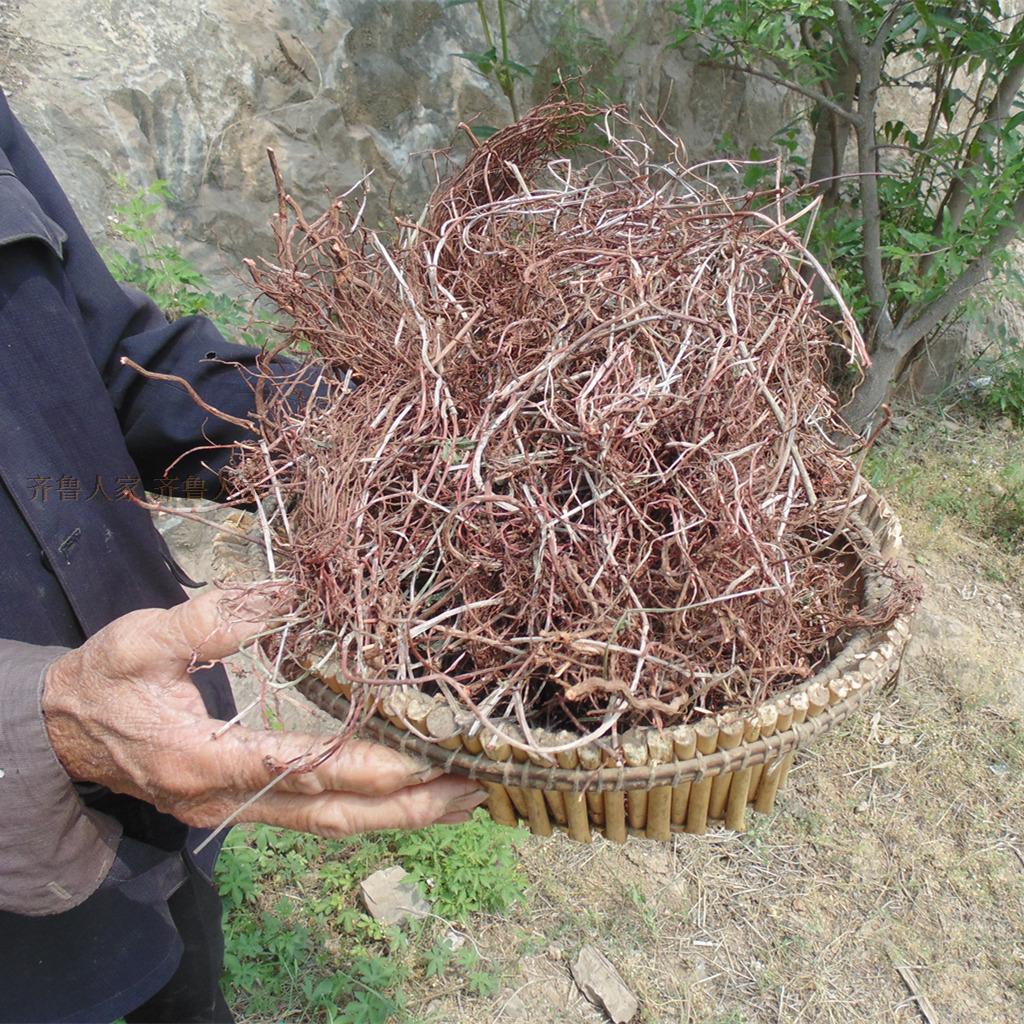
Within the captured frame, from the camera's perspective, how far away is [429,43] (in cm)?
304

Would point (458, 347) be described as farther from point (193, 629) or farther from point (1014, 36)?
point (1014, 36)

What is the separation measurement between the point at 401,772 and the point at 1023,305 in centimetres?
399

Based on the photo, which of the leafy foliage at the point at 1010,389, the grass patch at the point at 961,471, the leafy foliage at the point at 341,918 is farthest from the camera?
the leafy foliage at the point at 1010,389

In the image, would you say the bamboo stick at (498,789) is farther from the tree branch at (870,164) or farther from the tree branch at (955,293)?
the tree branch at (955,293)

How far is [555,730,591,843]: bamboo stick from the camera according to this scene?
0.85m

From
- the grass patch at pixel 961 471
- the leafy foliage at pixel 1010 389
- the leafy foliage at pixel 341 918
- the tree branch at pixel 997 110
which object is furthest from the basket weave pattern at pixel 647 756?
the leafy foliage at pixel 1010 389

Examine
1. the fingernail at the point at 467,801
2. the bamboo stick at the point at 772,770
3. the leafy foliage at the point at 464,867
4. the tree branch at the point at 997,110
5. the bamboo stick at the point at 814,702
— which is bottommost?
the leafy foliage at the point at 464,867

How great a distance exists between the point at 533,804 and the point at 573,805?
0.14 feet

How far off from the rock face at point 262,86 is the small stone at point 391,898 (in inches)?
73.5

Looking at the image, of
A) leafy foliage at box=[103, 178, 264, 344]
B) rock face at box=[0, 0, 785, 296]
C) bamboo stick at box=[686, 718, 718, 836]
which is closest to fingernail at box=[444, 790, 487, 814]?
bamboo stick at box=[686, 718, 718, 836]

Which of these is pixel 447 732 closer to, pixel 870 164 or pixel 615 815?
pixel 615 815

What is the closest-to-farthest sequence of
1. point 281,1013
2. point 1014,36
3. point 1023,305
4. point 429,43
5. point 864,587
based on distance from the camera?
point 864,587, point 281,1013, point 1014,36, point 429,43, point 1023,305

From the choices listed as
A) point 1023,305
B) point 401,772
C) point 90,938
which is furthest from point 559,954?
point 1023,305

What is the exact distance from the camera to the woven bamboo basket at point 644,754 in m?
0.85
